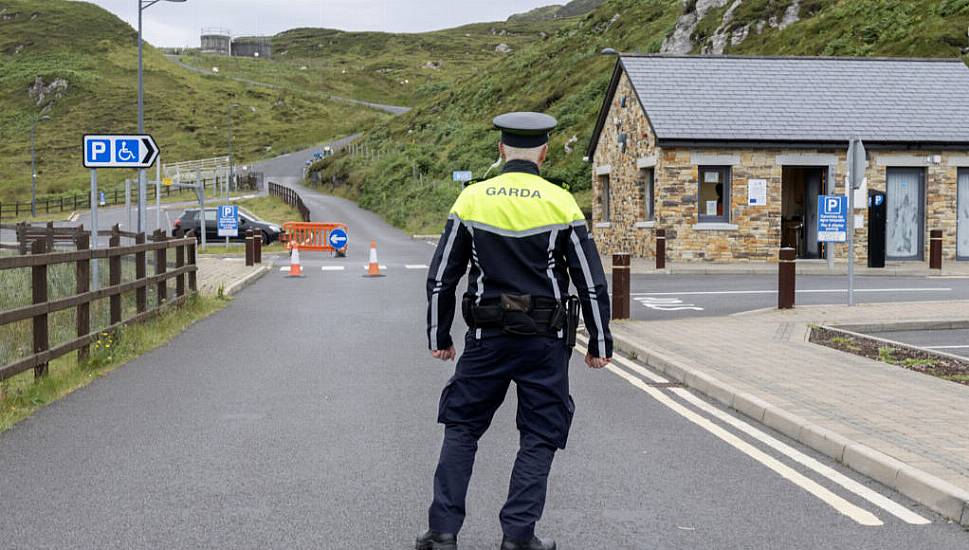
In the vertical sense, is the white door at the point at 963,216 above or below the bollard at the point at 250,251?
above

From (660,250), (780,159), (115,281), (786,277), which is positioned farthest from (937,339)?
(780,159)

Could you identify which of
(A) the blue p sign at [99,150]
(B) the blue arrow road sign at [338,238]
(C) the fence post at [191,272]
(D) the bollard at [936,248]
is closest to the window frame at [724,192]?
(D) the bollard at [936,248]

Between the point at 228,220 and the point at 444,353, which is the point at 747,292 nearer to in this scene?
the point at 444,353

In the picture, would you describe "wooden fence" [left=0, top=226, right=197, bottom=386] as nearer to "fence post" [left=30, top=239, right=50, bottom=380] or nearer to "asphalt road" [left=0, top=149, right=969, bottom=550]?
"fence post" [left=30, top=239, right=50, bottom=380]

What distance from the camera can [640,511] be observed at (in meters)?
5.57

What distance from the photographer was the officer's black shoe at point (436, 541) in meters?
4.75

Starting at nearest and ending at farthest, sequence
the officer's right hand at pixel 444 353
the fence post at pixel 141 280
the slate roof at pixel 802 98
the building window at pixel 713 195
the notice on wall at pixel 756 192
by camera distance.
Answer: the officer's right hand at pixel 444 353 < the fence post at pixel 141 280 < the notice on wall at pixel 756 192 < the slate roof at pixel 802 98 < the building window at pixel 713 195

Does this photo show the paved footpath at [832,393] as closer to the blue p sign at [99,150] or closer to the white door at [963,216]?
the blue p sign at [99,150]

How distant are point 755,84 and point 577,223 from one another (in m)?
28.5

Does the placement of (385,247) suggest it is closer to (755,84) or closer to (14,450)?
(755,84)

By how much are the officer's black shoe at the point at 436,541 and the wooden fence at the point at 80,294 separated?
16.0ft

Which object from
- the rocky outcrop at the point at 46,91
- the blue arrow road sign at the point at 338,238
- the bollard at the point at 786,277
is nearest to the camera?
the bollard at the point at 786,277

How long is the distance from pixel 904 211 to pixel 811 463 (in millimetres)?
25321

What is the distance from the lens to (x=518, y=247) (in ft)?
15.7
